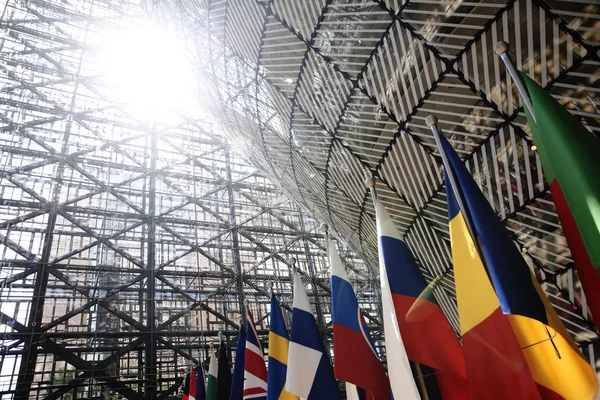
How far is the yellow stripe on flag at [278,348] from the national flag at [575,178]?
4270 mm

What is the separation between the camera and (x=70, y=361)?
1266cm

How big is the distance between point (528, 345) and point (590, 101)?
261cm

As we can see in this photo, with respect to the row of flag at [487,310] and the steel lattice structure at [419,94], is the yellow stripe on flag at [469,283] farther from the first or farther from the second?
the steel lattice structure at [419,94]

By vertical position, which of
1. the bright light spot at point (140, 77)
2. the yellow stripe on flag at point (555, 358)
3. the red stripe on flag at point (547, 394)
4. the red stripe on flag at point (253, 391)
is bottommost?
the red stripe on flag at point (547, 394)

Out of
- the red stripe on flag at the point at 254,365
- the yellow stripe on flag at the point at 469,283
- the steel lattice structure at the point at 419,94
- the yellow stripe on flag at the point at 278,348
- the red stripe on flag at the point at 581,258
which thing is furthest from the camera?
the red stripe on flag at the point at 254,365

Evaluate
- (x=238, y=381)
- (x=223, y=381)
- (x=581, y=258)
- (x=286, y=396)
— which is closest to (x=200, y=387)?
(x=223, y=381)

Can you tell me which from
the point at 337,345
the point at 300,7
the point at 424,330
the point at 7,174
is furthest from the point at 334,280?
the point at 7,174

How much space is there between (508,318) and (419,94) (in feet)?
9.63

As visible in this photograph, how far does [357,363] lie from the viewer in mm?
4270

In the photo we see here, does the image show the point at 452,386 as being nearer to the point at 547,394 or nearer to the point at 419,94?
the point at 547,394

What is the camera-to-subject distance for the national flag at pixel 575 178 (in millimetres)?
2619

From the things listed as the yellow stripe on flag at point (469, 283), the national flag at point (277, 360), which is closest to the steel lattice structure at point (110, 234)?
the national flag at point (277, 360)

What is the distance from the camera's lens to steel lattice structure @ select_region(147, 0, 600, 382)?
175 inches

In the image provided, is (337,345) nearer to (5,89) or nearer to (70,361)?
(70,361)
